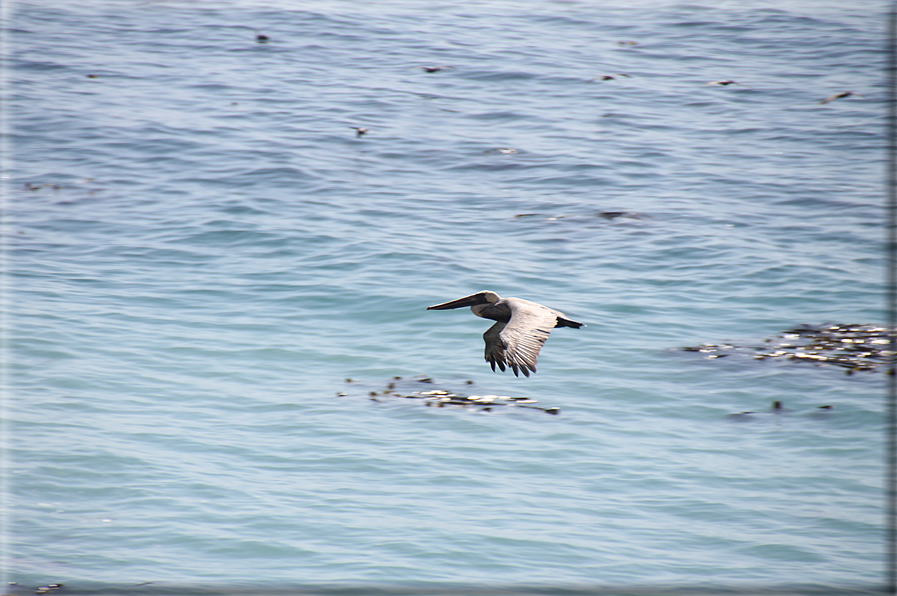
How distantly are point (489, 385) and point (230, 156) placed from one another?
9.31m

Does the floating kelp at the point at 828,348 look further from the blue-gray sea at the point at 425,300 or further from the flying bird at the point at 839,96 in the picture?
the flying bird at the point at 839,96

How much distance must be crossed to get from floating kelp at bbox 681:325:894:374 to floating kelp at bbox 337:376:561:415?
270cm

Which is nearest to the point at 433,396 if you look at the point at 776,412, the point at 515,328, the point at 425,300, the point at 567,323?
the point at 425,300

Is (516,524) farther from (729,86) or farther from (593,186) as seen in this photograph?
(729,86)

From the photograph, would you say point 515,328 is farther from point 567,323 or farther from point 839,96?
point 839,96

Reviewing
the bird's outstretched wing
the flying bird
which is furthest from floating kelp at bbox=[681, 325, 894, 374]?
the flying bird

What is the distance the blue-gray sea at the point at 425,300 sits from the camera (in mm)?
8727

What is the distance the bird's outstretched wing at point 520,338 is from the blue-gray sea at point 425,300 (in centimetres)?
234

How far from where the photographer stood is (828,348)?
12445mm

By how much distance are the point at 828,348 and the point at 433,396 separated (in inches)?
210

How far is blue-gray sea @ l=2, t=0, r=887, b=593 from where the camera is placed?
8727 mm

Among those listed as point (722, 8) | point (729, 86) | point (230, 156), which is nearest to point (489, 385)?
point (230, 156)

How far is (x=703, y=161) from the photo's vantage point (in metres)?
19.0

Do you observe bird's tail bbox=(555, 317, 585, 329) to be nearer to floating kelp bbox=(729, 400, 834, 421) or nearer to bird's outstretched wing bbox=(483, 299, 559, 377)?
bird's outstretched wing bbox=(483, 299, 559, 377)
